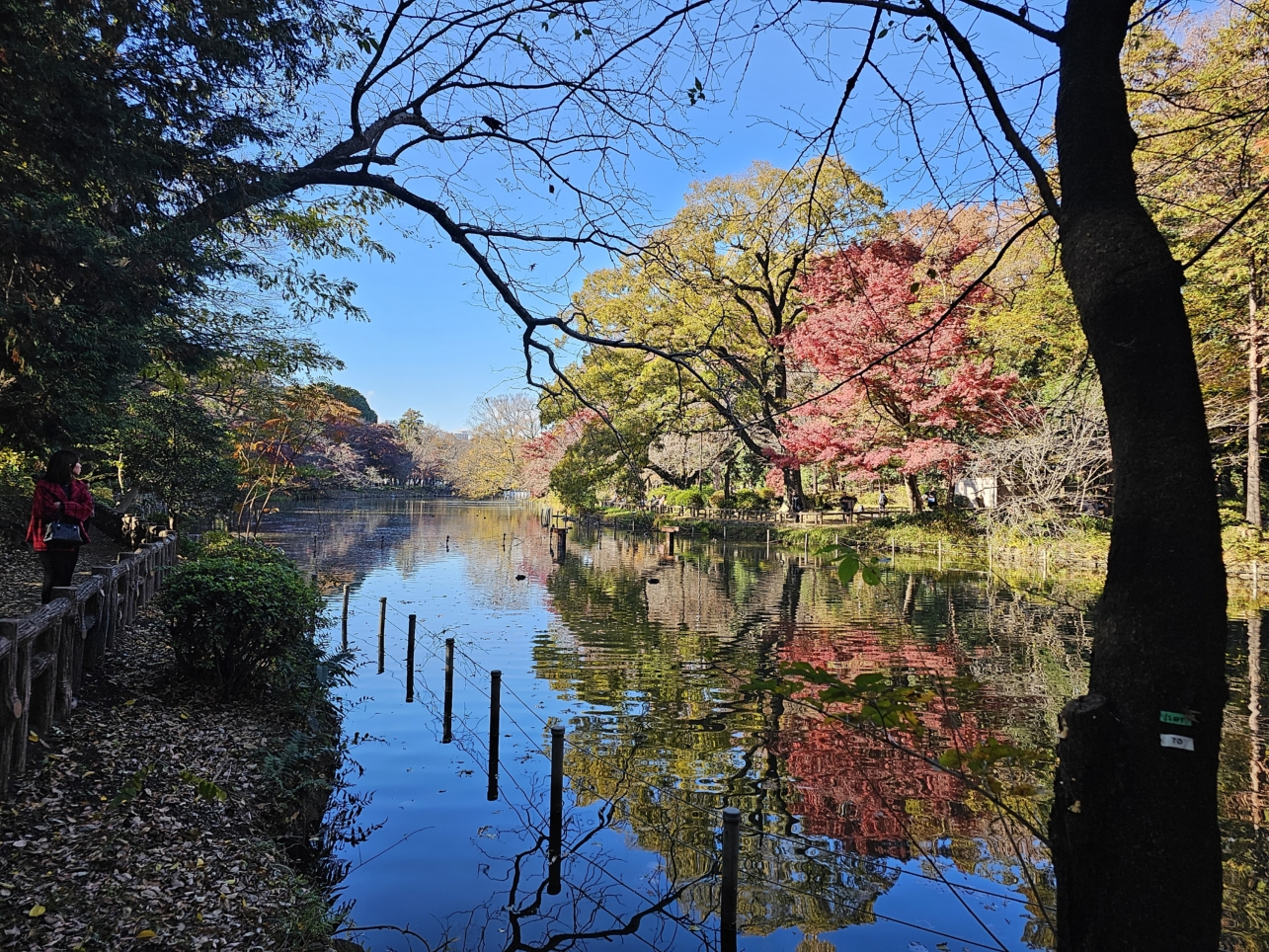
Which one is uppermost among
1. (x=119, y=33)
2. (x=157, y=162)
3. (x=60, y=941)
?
(x=119, y=33)

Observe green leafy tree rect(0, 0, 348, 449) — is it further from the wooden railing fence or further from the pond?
the pond

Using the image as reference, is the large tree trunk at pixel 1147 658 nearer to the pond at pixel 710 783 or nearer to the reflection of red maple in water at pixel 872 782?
the pond at pixel 710 783

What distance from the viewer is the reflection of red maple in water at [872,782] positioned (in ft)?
20.9

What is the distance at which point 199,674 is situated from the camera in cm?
689

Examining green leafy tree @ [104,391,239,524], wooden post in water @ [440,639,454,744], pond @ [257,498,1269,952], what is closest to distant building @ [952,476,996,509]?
pond @ [257,498,1269,952]

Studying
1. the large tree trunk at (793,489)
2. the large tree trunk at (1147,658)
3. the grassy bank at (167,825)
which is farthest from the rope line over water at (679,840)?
the large tree trunk at (793,489)

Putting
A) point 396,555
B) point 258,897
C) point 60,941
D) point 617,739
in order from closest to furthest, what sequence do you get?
point 60,941
point 258,897
point 617,739
point 396,555

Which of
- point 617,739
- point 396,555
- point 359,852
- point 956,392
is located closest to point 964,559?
point 956,392

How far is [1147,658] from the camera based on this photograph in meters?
1.73

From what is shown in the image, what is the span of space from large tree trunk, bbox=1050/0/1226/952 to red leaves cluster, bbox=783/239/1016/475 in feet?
61.6

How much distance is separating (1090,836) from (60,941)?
408 centimetres

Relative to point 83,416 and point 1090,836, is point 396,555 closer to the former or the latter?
point 83,416

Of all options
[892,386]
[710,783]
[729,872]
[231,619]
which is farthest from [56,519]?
[892,386]

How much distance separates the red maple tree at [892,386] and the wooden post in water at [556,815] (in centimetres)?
1619
